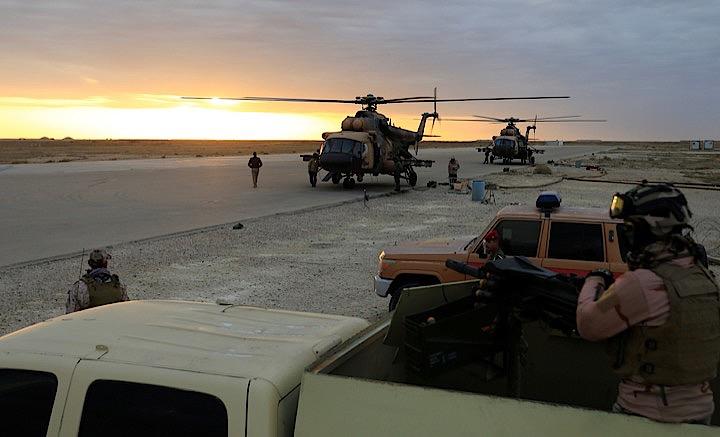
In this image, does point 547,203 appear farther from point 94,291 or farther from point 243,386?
point 243,386

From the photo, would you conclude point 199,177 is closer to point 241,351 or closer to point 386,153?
point 386,153

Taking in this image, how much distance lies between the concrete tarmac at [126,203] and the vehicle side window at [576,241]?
1024 cm

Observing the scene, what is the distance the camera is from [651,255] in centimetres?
242

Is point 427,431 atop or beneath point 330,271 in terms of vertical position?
atop

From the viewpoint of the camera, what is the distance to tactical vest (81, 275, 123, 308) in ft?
18.6

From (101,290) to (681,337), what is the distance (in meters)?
4.86

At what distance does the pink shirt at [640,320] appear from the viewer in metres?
2.30

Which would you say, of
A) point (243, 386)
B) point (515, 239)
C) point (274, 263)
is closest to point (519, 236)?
point (515, 239)

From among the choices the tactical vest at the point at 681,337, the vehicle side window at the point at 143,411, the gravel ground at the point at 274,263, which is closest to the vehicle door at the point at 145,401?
the vehicle side window at the point at 143,411

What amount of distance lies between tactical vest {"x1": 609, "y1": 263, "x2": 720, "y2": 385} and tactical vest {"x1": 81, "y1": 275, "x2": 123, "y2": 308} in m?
4.64

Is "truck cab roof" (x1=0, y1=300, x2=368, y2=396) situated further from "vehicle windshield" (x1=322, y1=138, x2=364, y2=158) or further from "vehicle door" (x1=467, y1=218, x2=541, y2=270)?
"vehicle windshield" (x1=322, y1=138, x2=364, y2=158)

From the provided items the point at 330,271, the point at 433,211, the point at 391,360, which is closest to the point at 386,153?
the point at 433,211

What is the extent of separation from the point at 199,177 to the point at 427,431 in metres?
35.1

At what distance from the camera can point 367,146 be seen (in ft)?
89.6
